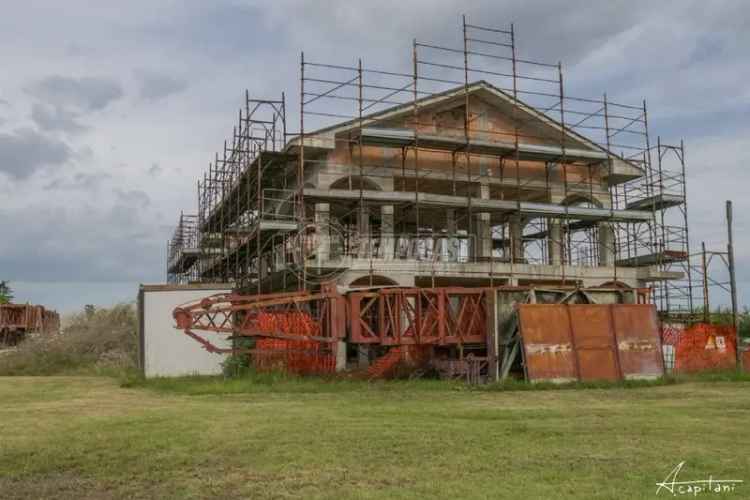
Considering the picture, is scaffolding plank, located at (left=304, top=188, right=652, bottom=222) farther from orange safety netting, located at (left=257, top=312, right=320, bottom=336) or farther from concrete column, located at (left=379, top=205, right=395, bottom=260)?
orange safety netting, located at (left=257, top=312, right=320, bottom=336)

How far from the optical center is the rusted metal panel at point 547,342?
Result: 20578 mm

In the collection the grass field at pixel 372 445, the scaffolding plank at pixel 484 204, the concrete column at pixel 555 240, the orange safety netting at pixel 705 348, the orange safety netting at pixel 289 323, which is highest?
the scaffolding plank at pixel 484 204

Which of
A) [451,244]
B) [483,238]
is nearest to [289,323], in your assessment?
[451,244]

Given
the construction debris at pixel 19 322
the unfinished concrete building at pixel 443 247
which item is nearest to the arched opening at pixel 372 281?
the unfinished concrete building at pixel 443 247

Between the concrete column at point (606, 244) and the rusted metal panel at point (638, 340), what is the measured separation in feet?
41.9

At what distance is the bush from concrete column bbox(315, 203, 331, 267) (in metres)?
7.74

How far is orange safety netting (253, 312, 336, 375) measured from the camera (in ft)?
73.2

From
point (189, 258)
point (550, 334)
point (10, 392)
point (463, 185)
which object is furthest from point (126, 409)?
point (189, 258)

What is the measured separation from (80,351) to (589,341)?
→ 21034 millimetres

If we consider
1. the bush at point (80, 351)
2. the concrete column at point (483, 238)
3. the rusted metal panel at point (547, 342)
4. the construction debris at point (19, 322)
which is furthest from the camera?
the construction debris at point (19, 322)

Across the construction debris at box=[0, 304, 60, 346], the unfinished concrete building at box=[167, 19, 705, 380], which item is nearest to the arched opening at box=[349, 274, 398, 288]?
the unfinished concrete building at box=[167, 19, 705, 380]

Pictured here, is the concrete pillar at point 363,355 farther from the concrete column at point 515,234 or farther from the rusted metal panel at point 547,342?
the concrete column at point 515,234

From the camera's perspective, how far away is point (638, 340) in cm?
2161

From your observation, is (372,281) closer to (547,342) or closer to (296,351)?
(296,351)
